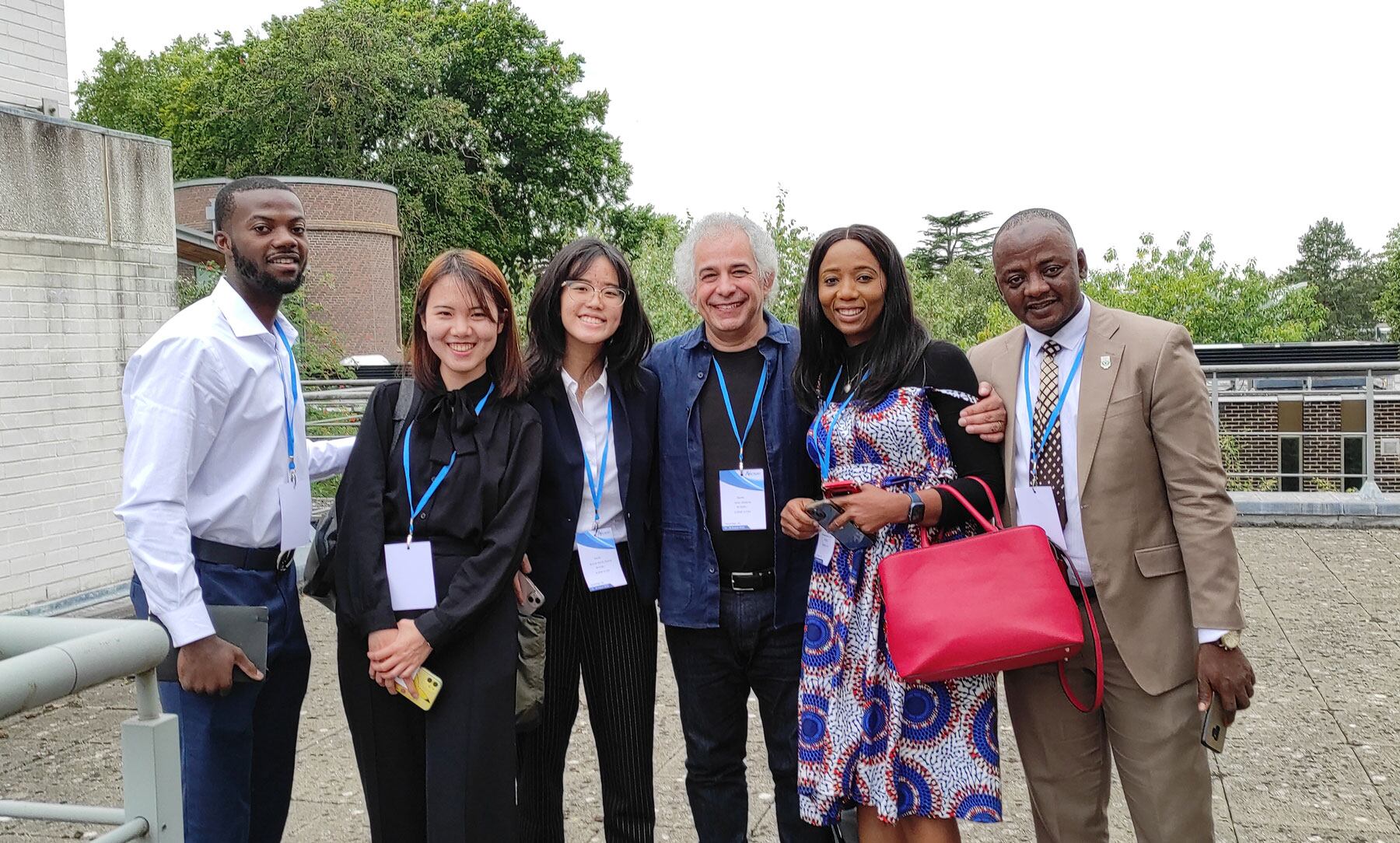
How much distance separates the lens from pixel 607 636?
131 inches

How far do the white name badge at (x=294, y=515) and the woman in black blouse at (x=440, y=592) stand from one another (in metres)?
0.25

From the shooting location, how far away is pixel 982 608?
266cm

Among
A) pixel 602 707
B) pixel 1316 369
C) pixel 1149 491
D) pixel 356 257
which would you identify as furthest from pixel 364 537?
pixel 356 257

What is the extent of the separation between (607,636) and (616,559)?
267 millimetres

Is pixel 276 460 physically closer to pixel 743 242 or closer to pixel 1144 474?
pixel 743 242

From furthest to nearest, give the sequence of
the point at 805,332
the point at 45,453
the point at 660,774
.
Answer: the point at 45,453
the point at 660,774
the point at 805,332

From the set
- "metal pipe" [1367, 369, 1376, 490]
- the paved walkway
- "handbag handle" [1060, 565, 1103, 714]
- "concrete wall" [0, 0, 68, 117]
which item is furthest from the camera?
"metal pipe" [1367, 369, 1376, 490]

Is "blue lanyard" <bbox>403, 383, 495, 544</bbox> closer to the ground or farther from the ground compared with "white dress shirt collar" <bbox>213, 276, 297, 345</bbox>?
closer to the ground

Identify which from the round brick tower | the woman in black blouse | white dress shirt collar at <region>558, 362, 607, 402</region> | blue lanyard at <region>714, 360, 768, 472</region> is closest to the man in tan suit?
blue lanyard at <region>714, 360, 768, 472</region>

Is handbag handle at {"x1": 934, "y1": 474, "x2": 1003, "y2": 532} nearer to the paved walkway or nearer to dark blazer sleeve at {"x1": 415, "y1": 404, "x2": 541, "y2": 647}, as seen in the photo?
dark blazer sleeve at {"x1": 415, "y1": 404, "x2": 541, "y2": 647}

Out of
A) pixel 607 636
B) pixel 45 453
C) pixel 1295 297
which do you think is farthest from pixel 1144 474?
pixel 1295 297

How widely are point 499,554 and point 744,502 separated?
78cm

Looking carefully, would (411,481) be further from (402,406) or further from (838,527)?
(838,527)

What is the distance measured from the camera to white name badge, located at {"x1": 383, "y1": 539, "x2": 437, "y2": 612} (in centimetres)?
283
